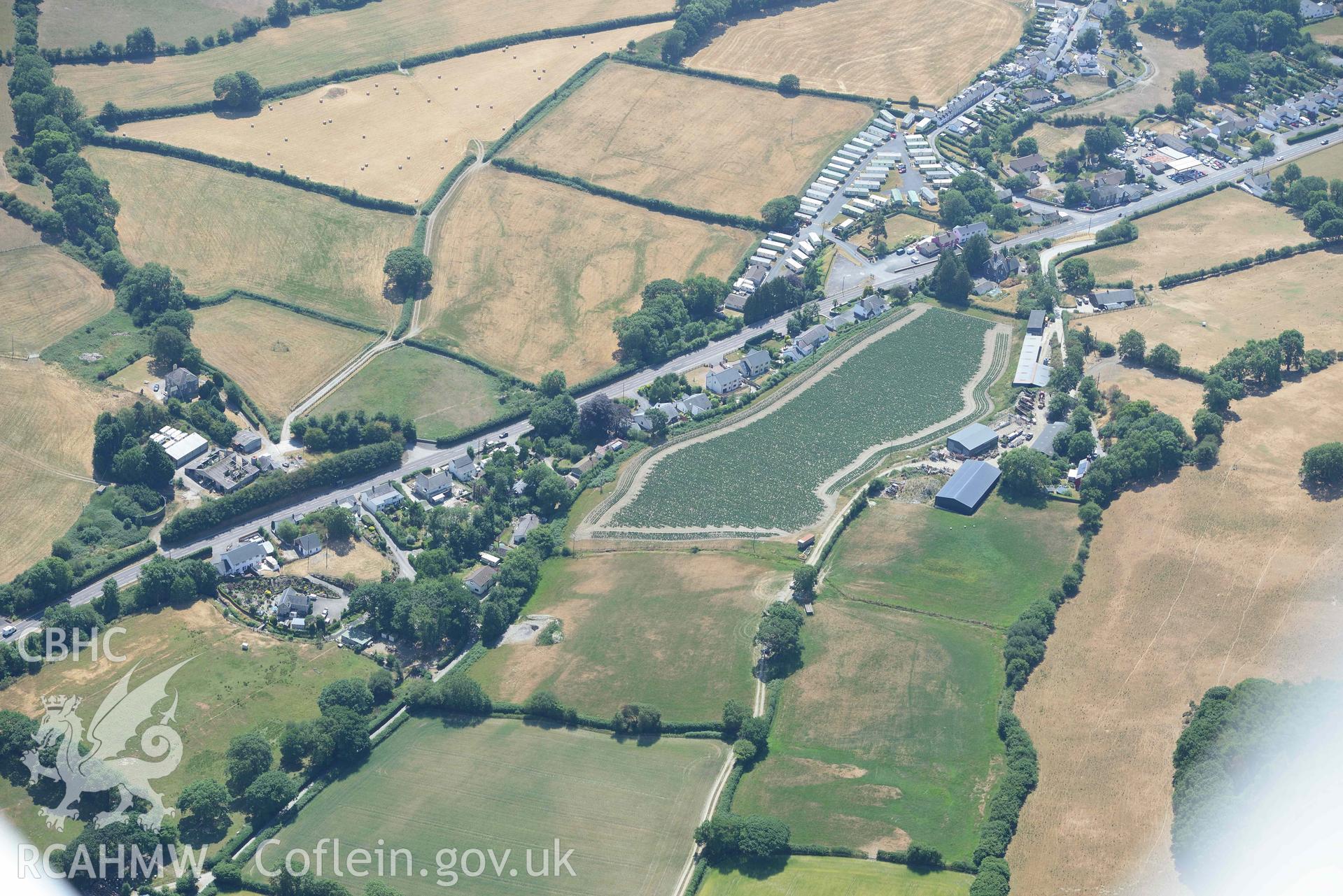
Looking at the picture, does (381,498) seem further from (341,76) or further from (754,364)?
(341,76)

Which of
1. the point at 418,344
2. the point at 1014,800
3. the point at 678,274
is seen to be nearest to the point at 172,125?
the point at 418,344

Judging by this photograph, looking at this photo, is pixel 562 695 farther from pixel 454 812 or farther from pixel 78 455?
pixel 78 455

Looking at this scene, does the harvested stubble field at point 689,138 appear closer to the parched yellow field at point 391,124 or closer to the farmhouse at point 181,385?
the parched yellow field at point 391,124

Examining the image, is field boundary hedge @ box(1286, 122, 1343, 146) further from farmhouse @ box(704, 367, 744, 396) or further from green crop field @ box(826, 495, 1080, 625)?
farmhouse @ box(704, 367, 744, 396)

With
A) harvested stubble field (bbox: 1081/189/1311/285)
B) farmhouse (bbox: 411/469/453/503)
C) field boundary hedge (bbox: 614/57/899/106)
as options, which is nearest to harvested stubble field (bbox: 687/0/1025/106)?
field boundary hedge (bbox: 614/57/899/106)

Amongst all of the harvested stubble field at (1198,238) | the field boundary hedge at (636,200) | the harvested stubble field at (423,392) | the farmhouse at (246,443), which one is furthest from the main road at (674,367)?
the field boundary hedge at (636,200)

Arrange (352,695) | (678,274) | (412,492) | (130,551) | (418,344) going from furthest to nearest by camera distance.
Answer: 1. (678,274)
2. (418,344)
3. (412,492)
4. (130,551)
5. (352,695)

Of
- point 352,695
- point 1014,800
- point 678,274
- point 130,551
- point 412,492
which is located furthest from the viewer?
point 678,274
